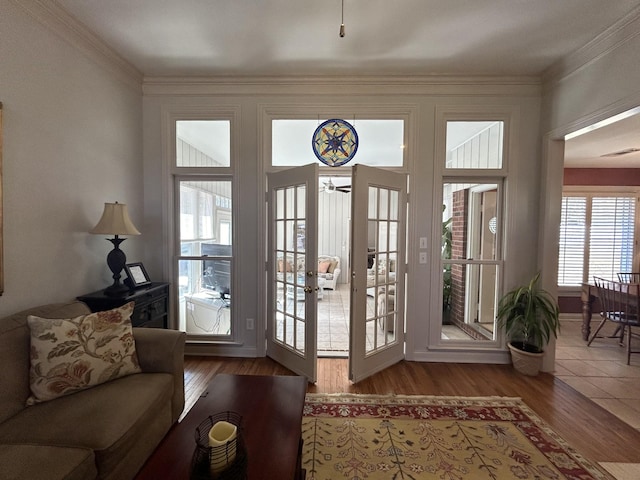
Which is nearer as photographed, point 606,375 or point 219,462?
point 219,462

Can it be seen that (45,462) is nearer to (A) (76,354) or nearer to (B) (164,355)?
(A) (76,354)

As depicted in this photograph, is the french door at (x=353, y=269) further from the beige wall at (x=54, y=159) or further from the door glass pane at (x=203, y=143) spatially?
the beige wall at (x=54, y=159)

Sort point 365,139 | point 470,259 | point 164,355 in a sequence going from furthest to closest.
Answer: point 365,139 < point 470,259 < point 164,355

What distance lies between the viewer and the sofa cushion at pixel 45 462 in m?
1.08

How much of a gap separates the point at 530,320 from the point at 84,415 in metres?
3.39

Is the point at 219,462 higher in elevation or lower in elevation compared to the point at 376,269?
lower

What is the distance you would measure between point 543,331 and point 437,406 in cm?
146

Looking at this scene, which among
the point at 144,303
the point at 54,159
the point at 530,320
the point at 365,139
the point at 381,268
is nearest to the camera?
the point at 54,159

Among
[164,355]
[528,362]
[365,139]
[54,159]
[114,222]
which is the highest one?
[365,139]

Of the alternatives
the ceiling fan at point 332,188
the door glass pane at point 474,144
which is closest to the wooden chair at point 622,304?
the door glass pane at point 474,144

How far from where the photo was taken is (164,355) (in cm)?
187

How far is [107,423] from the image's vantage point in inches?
53.6

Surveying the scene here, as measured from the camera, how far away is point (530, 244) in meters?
2.96

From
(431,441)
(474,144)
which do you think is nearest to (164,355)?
(431,441)
